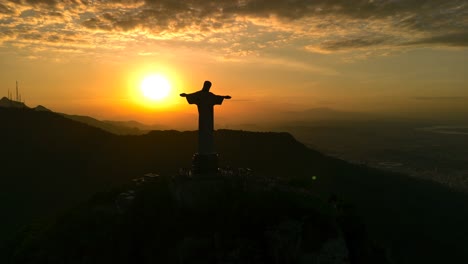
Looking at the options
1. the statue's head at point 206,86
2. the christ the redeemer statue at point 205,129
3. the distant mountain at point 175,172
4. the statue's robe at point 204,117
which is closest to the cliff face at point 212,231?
the christ the redeemer statue at point 205,129

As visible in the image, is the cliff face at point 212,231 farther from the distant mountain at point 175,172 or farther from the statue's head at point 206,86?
the distant mountain at point 175,172

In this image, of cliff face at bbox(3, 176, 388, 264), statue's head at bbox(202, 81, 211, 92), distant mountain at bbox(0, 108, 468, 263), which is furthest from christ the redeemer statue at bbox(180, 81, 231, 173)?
distant mountain at bbox(0, 108, 468, 263)

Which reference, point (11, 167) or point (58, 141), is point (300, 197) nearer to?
point (11, 167)

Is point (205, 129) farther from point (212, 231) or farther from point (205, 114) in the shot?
point (212, 231)

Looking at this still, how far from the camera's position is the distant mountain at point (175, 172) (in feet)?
136

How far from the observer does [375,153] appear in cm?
14625

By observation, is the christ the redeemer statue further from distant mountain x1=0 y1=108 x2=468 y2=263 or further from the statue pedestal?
distant mountain x1=0 y1=108 x2=468 y2=263

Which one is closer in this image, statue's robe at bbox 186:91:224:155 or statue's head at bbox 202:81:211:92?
statue's robe at bbox 186:91:224:155

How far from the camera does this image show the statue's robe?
1714 cm

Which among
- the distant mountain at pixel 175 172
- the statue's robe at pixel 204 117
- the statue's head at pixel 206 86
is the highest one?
the statue's head at pixel 206 86

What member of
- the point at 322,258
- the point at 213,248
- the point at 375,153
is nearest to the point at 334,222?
the point at 322,258

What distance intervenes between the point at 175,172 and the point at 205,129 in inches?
1286

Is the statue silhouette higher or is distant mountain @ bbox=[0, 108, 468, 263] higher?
the statue silhouette

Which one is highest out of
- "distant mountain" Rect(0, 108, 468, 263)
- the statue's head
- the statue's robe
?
the statue's head
